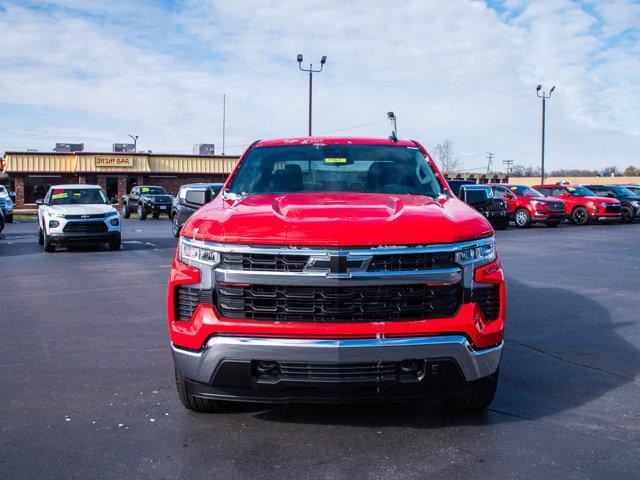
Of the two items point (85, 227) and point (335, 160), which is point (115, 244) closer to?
point (85, 227)

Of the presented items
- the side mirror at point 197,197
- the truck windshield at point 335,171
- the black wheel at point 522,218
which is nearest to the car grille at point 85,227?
the side mirror at point 197,197

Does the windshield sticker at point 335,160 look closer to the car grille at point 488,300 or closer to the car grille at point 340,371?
the car grille at point 488,300

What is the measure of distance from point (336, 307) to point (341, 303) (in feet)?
0.12

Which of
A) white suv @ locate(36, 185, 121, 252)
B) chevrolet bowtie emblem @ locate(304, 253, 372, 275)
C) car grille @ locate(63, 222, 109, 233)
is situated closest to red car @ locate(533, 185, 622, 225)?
white suv @ locate(36, 185, 121, 252)

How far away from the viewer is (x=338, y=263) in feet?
12.4

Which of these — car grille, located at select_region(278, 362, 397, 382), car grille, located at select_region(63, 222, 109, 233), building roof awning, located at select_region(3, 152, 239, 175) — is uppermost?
building roof awning, located at select_region(3, 152, 239, 175)

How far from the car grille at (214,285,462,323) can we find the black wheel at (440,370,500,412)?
73 cm

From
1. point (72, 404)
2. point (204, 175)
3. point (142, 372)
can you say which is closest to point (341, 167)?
point (142, 372)

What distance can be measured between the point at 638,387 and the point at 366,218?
280 cm

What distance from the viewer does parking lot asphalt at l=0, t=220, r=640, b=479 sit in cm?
372

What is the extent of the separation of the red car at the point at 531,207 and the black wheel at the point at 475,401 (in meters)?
23.7

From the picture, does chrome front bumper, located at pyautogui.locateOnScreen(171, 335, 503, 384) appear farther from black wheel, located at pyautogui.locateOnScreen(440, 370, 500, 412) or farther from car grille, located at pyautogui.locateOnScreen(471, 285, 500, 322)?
black wheel, located at pyautogui.locateOnScreen(440, 370, 500, 412)

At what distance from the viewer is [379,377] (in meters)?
3.76

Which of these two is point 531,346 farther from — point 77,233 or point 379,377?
point 77,233
